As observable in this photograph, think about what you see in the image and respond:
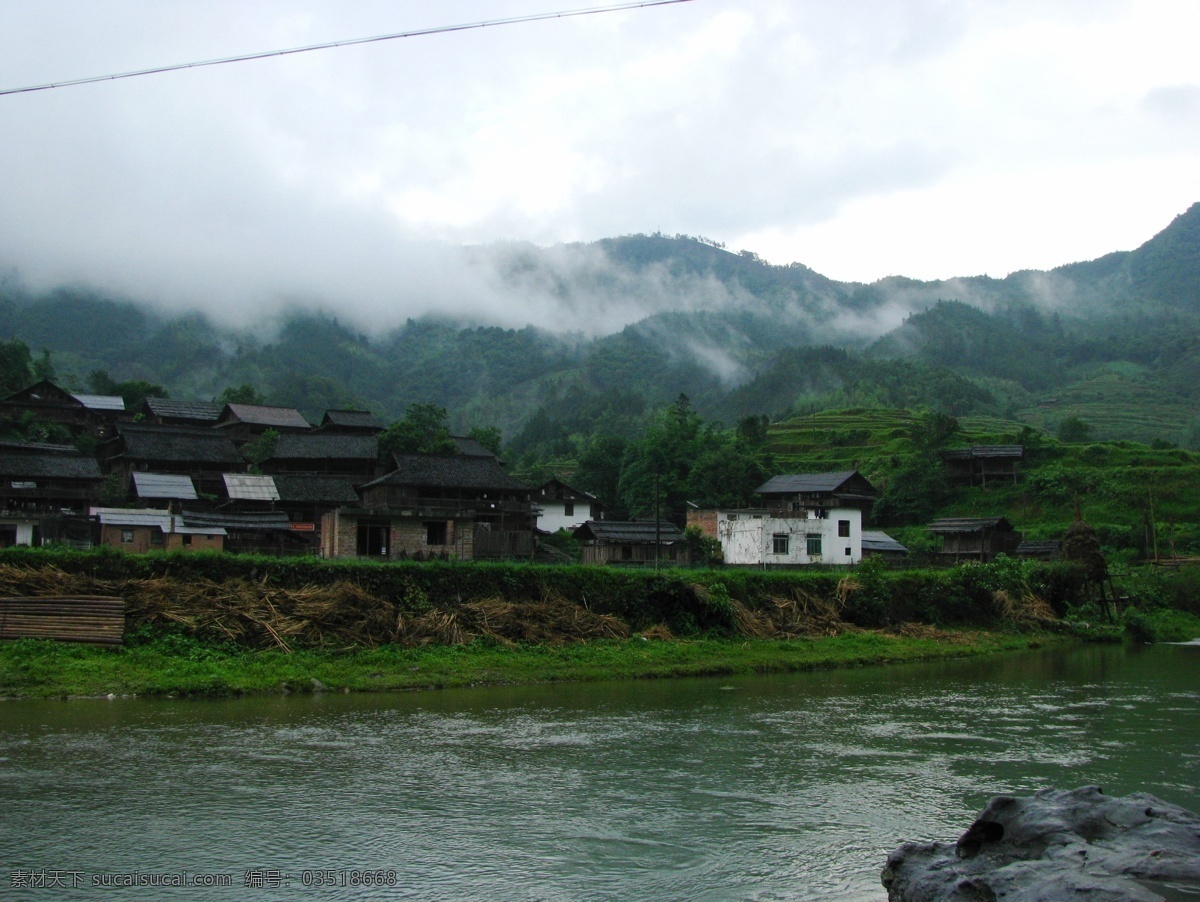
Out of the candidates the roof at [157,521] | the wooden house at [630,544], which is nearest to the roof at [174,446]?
the roof at [157,521]

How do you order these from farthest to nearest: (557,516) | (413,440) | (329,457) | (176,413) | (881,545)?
1. (176,413)
2. (557,516)
3. (413,440)
4. (881,545)
5. (329,457)

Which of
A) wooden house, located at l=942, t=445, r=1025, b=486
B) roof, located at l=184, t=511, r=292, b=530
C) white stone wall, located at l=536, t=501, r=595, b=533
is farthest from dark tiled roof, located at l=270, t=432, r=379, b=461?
wooden house, located at l=942, t=445, r=1025, b=486

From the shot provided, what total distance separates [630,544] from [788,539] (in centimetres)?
1059

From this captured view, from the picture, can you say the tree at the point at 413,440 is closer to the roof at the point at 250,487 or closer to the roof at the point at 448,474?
the roof at the point at 250,487

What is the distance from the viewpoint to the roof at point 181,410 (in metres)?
78.2

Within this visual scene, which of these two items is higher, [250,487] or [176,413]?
[176,413]

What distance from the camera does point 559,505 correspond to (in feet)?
226

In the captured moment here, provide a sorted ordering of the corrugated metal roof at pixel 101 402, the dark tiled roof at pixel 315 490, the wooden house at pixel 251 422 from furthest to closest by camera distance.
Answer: the wooden house at pixel 251 422 → the corrugated metal roof at pixel 101 402 → the dark tiled roof at pixel 315 490

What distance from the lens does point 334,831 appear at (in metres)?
11.3

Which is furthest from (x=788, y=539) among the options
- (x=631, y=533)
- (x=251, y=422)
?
(x=251, y=422)

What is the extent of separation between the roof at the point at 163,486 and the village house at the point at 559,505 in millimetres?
22869

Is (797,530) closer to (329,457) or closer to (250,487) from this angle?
(329,457)

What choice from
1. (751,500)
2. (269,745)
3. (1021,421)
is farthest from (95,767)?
(1021,421)

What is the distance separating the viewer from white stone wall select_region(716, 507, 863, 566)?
58.6 metres
